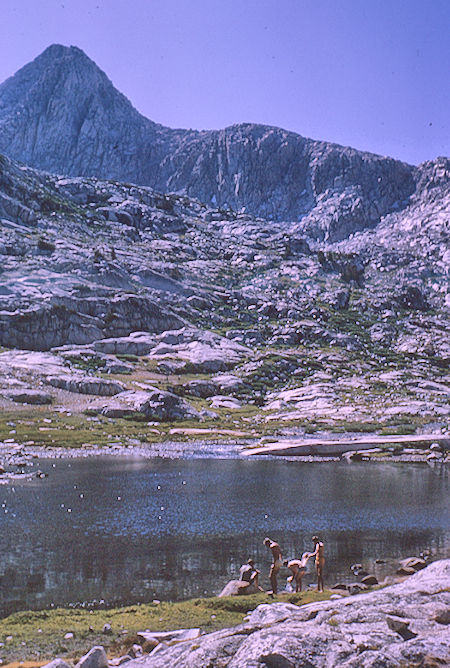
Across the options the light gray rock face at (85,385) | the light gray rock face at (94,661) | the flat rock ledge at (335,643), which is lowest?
the light gray rock face at (94,661)

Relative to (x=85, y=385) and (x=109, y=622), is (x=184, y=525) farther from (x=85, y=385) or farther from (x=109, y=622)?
(x=85, y=385)

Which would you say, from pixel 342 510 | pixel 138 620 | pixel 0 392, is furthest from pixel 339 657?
pixel 0 392

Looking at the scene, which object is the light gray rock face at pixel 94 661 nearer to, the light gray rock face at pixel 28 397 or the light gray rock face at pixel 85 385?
the light gray rock face at pixel 28 397

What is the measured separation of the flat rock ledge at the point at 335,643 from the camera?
1255 cm

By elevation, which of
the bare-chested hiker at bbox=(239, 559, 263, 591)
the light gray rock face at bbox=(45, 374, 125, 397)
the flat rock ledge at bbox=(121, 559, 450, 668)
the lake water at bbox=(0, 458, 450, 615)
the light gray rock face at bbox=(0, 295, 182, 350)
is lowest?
the lake water at bbox=(0, 458, 450, 615)

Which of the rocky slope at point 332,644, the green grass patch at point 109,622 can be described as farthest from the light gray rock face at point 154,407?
the rocky slope at point 332,644

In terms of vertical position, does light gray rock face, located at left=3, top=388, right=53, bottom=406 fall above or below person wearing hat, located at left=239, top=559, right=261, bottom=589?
above

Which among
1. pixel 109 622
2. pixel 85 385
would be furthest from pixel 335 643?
pixel 85 385

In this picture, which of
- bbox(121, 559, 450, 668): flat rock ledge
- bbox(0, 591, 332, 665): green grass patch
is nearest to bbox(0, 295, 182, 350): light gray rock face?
bbox(0, 591, 332, 665): green grass patch

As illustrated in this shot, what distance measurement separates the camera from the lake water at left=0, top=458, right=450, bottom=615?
29125 mm

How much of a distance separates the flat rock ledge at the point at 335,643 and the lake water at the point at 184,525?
1245 centimetres

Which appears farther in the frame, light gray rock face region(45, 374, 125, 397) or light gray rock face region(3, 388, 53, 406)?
light gray rock face region(45, 374, 125, 397)

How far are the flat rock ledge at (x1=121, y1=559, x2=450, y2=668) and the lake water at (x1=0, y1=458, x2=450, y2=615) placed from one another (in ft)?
40.8

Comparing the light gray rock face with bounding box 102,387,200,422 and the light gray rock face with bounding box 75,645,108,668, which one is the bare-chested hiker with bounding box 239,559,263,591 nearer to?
the light gray rock face with bounding box 75,645,108,668
